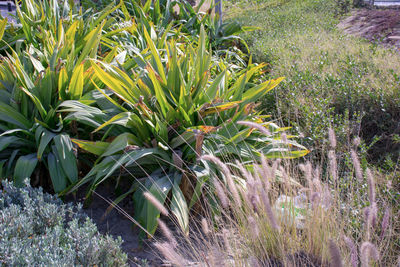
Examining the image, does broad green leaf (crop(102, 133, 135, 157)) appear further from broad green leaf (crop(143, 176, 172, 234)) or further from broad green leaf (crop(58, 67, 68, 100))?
broad green leaf (crop(58, 67, 68, 100))

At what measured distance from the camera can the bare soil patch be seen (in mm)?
7484

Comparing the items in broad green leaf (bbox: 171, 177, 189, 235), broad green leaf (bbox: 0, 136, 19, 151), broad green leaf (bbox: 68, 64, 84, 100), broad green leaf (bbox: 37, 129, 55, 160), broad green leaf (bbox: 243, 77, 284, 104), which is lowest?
broad green leaf (bbox: 171, 177, 189, 235)

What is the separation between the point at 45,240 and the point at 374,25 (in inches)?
352

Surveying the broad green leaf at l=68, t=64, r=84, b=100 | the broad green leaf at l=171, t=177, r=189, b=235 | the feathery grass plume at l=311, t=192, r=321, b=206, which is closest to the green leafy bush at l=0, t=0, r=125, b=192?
the broad green leaf at l=68, t=64, r=84, b=100

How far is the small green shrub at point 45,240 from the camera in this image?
73.2 inches

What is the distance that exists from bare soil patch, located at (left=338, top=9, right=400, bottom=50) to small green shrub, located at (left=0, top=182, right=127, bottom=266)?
6.55 meters

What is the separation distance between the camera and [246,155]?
9.73 feet

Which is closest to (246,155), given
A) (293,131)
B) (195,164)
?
(195,164)

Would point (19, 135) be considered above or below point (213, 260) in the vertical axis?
below

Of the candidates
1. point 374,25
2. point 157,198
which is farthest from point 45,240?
point 374,25

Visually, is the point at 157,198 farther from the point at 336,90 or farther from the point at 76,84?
the point at 336,90

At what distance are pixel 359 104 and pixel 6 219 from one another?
11.1 feet

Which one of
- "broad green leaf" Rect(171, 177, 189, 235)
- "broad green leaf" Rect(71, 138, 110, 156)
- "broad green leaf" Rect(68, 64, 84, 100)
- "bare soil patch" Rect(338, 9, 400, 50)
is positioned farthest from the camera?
"bare soil patch" Rect(338, 9, 400, 50)

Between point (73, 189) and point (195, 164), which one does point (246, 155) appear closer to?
point (195, 164)
